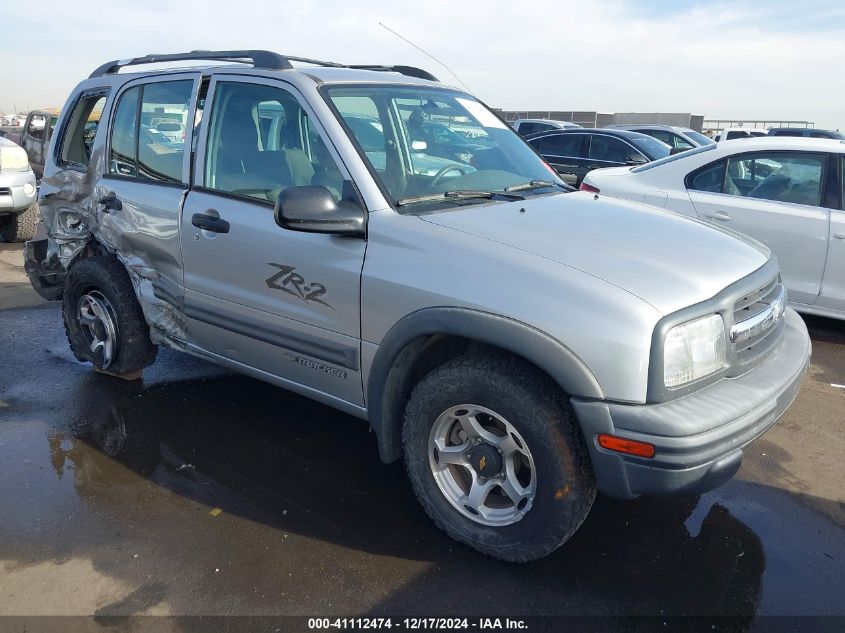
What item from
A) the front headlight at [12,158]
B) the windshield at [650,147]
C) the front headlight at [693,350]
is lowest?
the front headlight at [693,350]

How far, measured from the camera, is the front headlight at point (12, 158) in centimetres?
919

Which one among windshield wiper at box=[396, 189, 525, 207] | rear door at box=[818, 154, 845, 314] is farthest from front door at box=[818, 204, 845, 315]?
windshield wiper at box=[396, 189, 525, 207]

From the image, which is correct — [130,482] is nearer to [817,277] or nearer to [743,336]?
[743,336]

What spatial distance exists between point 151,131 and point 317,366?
1.96 metres

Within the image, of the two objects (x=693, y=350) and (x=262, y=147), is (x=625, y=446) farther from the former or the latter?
(x=262, y=147)

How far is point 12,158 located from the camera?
9.29 metres

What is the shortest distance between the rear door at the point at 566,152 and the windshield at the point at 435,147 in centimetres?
744

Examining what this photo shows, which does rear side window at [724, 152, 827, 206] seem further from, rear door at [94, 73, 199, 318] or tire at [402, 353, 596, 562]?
rear door at [94, 73, 199, 318]

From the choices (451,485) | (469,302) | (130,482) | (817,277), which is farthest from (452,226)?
(817,277)

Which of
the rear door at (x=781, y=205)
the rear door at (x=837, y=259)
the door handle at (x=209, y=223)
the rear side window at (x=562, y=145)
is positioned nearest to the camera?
the door handle at (x=209, y=223)

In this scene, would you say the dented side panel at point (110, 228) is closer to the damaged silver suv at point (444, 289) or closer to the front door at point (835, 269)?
the damaged silver suv at point (444, 289)

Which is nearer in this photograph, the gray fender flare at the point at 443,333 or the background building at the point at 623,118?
the gray fender flare at the point at 443,333

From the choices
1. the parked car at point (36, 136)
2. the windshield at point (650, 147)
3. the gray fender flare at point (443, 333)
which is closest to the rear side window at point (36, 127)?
the parked car at point (36, 136)

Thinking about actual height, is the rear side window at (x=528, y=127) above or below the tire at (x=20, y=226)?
above
